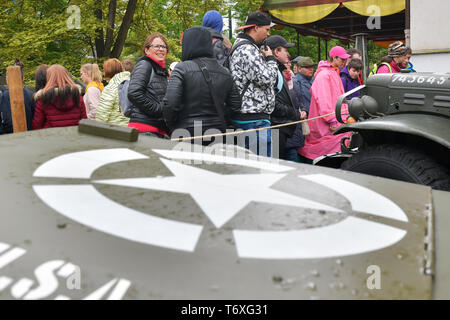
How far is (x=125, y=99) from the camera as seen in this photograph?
4914 mm

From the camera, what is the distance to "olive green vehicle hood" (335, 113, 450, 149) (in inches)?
122

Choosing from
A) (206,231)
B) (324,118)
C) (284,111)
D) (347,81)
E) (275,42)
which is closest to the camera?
(206,231)

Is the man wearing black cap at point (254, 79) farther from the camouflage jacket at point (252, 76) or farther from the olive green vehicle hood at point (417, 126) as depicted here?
the olive green vehicle hood at point (417, 126)

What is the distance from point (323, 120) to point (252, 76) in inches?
66.1

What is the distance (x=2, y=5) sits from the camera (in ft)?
40.3

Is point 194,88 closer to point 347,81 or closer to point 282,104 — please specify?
point 282,104

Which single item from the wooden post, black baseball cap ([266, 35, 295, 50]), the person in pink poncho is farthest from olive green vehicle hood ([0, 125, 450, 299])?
the person in pink poncho

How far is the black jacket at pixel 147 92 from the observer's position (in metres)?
4.31

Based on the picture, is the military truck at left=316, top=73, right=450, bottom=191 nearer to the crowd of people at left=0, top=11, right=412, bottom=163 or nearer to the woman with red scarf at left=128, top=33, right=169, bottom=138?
the crowd of people at left=0, top=11, right=412, bottom=163

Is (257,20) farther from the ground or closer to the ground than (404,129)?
farther from the ground

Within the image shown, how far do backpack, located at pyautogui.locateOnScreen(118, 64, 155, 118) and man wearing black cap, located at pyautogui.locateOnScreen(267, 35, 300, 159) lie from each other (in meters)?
1.34

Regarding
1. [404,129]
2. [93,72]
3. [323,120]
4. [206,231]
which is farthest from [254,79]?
[206,231]

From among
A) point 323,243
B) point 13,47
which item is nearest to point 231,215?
point 323,243

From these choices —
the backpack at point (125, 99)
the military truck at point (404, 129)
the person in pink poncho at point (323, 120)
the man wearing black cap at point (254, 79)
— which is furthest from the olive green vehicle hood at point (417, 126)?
the person in pink poncho at point (323, 120)
